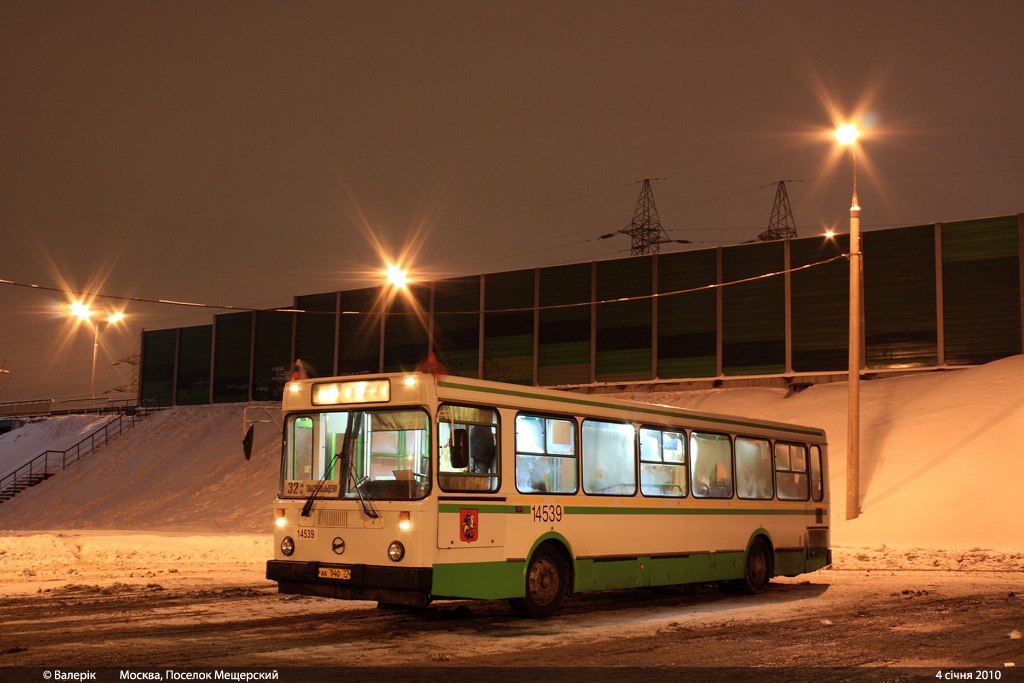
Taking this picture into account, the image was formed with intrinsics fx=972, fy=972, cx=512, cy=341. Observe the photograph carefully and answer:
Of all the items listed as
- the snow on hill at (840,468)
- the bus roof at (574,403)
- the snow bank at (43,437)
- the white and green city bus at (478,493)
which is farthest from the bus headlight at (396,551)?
the snow bank at (43,437)

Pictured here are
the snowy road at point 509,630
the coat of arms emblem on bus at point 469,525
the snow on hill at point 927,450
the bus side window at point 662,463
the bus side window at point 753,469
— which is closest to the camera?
the snowy road at point 509,630

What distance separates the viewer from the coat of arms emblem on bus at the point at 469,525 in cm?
1074

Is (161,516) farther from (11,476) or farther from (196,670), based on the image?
(196,670)

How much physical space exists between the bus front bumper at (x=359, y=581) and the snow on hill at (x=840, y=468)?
1474 centimetres

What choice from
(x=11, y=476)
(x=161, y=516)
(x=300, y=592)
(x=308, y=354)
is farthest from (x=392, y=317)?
(x=300, y=592)

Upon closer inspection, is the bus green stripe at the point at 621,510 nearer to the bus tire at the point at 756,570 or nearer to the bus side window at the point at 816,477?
the bus side window at the point at 816,477

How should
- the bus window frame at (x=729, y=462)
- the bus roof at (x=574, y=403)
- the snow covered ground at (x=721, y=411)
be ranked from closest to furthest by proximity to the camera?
the bus roof at (x=574, y=403) < the bus window frame at (x=729, y=462) < the snow covered ground at (x=721, y=411)

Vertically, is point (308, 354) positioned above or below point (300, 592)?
above

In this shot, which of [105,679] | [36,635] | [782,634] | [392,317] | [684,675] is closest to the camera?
[105,679]

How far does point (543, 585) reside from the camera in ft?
39.0

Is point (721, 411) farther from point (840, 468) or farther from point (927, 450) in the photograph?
point (927, 450)

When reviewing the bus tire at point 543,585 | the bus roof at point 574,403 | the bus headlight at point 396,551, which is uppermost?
the bus roof at point 574,403

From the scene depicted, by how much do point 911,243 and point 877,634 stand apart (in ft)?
90.2

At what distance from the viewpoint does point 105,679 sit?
7.28m
